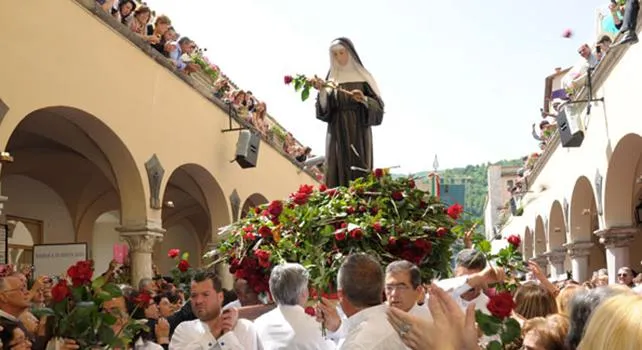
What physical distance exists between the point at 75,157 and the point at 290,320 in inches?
464

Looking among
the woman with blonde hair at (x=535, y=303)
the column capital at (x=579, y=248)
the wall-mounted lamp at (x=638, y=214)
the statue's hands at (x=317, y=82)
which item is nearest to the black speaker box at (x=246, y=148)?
the column capital at (x=579, y=248)

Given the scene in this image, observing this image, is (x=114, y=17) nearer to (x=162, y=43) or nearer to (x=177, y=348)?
(x=162, y=43)

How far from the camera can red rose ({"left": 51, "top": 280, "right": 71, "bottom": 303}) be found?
127 inches

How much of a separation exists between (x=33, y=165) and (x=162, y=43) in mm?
4470

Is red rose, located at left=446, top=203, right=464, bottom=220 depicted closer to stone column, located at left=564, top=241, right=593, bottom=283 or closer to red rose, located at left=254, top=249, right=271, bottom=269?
red rose, located at left=254, top=249, right=271, bottom=269

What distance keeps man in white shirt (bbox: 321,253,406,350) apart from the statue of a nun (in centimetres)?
258

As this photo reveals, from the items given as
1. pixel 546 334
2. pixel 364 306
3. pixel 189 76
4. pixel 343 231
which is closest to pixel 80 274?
pixel 364 306

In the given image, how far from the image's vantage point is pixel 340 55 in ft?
19.5

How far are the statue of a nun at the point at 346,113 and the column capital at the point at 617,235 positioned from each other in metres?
9.90

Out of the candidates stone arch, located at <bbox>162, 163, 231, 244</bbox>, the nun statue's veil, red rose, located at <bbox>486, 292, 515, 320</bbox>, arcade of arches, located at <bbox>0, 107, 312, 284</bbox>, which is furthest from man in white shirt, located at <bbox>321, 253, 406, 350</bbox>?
stone arch, located at <bbox>162, 163, 231, 244</bbox>

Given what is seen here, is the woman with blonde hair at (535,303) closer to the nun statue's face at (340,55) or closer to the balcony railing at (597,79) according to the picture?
the nun statue's face at (340,55)

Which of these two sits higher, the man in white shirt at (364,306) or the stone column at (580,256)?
the man in white shirt at (364,306)

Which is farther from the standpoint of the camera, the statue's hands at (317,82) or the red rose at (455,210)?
the statue's hands at (317,82)

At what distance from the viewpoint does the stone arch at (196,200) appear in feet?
50.5
